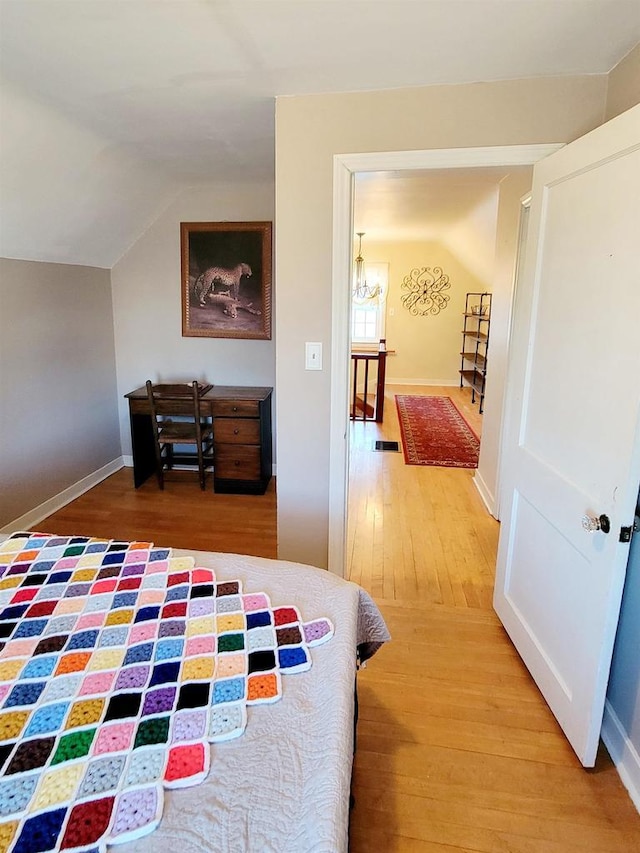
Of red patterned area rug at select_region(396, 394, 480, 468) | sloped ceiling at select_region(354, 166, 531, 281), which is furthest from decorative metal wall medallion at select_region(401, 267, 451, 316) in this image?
red patterned area rug at select_region(396, 394, 480, 468)

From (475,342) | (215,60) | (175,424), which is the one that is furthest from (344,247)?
(475,342)

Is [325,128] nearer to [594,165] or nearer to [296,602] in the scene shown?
[594,165]

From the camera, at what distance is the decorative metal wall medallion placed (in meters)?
7.88

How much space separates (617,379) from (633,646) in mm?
842

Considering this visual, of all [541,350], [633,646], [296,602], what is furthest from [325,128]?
[633,646]

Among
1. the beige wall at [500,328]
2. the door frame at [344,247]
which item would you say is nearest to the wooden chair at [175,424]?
the door frame at [344,247]

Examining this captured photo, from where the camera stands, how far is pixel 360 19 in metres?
1.40

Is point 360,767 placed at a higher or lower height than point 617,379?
lower

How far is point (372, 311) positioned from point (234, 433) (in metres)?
5.21

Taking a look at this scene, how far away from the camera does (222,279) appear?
3.74m

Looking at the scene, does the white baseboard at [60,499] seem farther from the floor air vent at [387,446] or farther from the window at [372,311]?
the window at [372,311]

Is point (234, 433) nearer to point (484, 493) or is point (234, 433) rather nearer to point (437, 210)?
point (484, 493)

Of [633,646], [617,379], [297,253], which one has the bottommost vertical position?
[633,646]

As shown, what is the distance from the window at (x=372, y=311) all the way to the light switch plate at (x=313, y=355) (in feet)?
19.5
